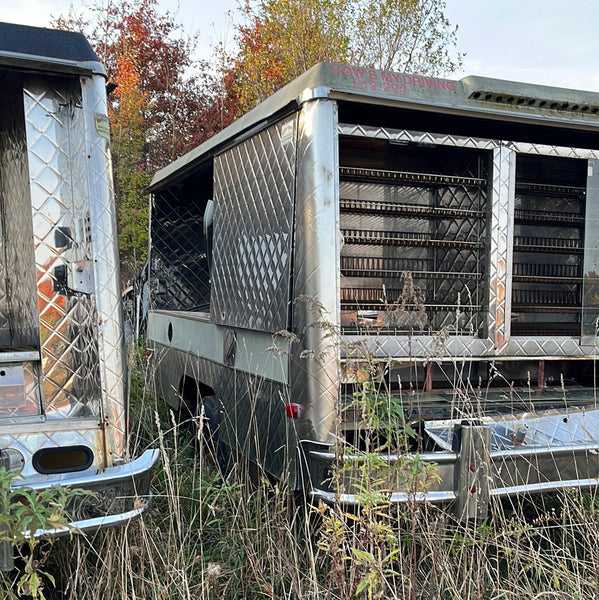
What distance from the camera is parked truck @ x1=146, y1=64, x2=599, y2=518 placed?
2812 mm

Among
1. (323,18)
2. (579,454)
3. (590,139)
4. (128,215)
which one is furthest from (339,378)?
(323,18)

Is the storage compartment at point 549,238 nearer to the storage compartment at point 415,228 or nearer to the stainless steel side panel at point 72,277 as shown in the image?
the storage compartment at point 415,228

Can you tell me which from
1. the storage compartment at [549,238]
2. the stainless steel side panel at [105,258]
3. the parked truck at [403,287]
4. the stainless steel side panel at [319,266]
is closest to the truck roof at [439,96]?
the parked truck at [403,287]

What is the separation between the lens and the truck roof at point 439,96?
Answer: 2910 millimetres

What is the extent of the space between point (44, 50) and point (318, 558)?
8.97 ft

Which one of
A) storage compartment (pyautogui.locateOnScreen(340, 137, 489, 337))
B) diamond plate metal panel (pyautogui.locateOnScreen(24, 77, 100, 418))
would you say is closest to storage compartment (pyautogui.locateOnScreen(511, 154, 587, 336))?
storage compartment (pyautogui.locateOnScreen(340, 137, 489, 337))

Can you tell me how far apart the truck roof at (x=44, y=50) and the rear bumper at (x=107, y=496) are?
1796mm

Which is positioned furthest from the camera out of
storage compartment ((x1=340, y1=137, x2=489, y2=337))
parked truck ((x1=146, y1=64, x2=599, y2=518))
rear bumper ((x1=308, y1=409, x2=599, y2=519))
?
storage compartment ((x1=340, y1=137, x2=489, y2=337))

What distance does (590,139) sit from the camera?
4066 millimetres

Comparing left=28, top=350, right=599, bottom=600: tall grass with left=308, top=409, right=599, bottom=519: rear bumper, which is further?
left=308, top=409, right=599, bottom=519: rear bumper

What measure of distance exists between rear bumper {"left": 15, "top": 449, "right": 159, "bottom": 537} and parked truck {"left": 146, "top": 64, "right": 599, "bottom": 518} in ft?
2.49

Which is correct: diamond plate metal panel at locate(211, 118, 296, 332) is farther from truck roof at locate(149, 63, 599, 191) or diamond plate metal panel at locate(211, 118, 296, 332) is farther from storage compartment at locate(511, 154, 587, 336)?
storage compartment at locate(511, 154, 587, 336)

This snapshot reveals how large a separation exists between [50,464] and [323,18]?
12.5 metres

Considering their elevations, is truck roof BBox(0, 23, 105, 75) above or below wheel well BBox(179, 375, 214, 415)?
above
